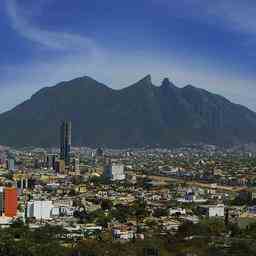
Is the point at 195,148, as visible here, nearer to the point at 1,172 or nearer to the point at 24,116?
the point at 24,116

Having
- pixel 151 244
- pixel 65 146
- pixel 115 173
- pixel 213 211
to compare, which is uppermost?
pixel 65 146

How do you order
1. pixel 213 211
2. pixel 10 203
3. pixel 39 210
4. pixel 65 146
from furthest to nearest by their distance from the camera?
1. pixel 65 146
2. pixel 213 211
3. pixel 39 210
4. pixel 10 203

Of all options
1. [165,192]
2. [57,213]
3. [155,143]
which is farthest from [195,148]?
[57,213]

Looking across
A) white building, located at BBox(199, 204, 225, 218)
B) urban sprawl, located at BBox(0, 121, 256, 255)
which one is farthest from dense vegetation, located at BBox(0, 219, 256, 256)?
white building, located at BBox(199, 204, 225, 218)

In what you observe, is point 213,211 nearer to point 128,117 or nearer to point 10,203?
point 10,203

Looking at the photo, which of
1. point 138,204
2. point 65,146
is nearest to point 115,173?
point 65,146

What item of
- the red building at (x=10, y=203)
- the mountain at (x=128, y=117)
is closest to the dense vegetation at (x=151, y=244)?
the red building at (x=10, y=203)

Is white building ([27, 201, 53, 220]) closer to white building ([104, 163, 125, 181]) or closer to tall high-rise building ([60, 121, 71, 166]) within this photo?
white building ([104, 163, 125, 181])
